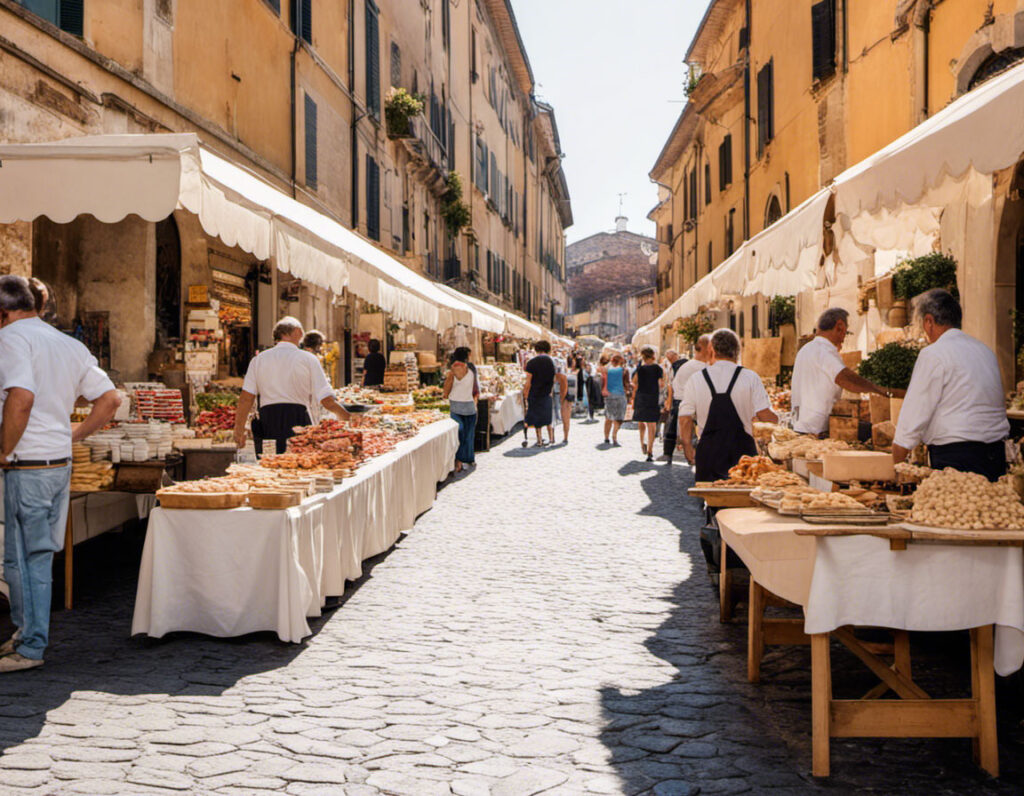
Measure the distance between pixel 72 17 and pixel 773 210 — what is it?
13.6m

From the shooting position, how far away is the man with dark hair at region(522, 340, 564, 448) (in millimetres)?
16281

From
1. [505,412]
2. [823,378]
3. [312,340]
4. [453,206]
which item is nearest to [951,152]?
[823,378]

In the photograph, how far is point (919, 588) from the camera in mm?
3639

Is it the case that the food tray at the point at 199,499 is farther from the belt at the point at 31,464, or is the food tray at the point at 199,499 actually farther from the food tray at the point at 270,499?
the belt at the point at 31,464

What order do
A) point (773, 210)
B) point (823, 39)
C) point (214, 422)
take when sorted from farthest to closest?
point (773, 210) → point (823, 39) → point (214, 422)

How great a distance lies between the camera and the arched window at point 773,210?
18.8m

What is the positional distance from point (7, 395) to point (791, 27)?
15.6 meters

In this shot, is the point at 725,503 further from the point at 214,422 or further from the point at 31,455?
the point at 214,422

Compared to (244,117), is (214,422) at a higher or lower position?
lower

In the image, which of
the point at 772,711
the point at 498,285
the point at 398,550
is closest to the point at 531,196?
the point at 498,285

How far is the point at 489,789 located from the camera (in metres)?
3.43

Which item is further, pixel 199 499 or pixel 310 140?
pixel 310 140

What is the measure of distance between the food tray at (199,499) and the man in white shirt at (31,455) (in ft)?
1.75

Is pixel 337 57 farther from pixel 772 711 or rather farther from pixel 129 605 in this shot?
pixel 772 711
